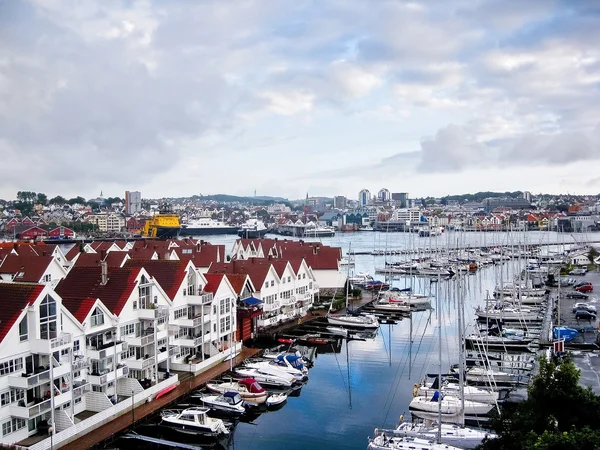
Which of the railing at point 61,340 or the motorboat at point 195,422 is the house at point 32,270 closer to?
the railing at point 61,340

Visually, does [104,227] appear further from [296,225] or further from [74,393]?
[74,393]

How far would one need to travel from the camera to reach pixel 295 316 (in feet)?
129

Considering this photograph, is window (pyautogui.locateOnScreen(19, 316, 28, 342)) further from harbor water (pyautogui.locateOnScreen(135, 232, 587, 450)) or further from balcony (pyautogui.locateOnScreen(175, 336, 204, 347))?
balcony (pyautogui.locateOnScreen(175, 336, 204, 347))

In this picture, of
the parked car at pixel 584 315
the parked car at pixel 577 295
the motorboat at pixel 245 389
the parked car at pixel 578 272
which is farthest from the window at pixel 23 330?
the parked car at pixel 578 272

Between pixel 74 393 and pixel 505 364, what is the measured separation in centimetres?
2013

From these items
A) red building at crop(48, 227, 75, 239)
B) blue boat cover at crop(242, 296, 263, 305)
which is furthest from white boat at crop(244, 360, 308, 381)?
red building at crop(48, 227, 75, 239)

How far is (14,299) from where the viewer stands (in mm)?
17922

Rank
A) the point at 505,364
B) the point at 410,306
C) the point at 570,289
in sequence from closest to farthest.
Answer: the point at 505,364, the point at 410,306, the point at 570,289

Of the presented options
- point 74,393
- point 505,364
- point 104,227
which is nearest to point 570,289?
point 505,364

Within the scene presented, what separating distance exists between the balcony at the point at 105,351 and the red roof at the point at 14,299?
3.47 metres

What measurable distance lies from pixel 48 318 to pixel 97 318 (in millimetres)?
2847

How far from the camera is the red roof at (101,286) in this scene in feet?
73.9

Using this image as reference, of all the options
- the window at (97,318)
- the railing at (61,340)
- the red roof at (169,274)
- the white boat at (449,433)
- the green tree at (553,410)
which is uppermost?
the red roof at (169,274)

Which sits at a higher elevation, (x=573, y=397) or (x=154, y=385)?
(x=573, y=397)
